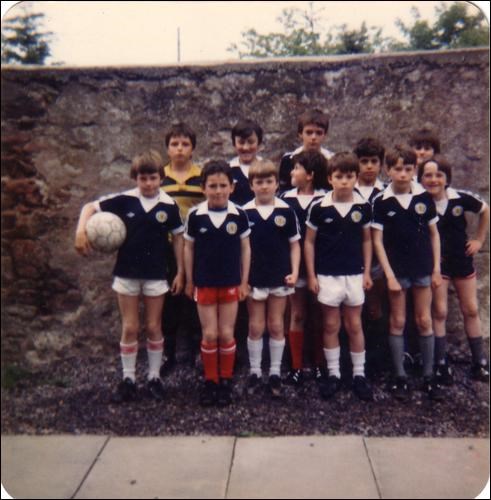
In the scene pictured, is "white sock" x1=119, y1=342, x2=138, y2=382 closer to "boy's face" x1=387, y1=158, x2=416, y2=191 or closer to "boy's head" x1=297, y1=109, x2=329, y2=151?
"boy's head" x1=297, y1=109, x2=329, y2=151

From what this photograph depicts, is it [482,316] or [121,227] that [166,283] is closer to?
[121,227]

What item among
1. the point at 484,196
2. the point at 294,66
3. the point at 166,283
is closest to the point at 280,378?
the point at 166,283

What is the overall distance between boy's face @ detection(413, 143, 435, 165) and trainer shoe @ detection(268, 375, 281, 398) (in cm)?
164

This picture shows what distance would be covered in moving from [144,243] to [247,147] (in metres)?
0.90

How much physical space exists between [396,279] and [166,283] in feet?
4.70

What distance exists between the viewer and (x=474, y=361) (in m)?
4.09

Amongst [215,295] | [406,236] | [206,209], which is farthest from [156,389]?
[406,236]

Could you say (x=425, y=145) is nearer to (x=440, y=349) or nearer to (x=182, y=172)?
(x=440, y=349)

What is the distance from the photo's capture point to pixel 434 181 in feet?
12.9

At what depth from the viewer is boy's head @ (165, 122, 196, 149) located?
403 centimetres

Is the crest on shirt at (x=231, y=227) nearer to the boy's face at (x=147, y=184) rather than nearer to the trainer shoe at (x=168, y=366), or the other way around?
the boy's face at (x=147, y=184)

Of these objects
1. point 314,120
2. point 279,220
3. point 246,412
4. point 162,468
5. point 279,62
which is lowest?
point 162,468

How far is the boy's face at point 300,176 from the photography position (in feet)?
12.9

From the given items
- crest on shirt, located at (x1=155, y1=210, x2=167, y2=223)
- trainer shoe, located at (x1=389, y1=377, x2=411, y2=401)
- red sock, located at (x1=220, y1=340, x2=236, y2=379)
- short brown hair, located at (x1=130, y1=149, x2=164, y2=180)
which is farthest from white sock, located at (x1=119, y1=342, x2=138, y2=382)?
trainer shoe, located at (x1=389, y1=377, x2=411, y2=401)
